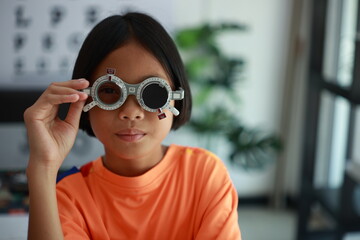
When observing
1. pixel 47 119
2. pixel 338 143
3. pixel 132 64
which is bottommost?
pixel 338 143

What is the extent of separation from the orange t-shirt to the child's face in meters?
0.11

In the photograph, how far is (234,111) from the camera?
369 centimetres

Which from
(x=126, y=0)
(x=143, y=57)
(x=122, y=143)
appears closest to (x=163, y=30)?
(x=143, y=57)

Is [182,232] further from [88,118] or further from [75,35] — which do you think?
[75,35]

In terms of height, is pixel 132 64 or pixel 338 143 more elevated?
pixel 132 64

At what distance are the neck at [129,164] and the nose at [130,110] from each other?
155 mm

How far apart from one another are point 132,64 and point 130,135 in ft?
0.48

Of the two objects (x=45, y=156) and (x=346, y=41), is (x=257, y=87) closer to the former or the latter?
(x=346, y=41)

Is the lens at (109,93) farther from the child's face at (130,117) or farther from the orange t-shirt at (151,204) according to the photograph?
the orange t-shirt at (151,204)

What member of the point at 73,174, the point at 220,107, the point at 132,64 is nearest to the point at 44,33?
the point at 220,107

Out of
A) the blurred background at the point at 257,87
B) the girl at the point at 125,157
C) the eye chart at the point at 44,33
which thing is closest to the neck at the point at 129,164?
the girl at the point at 125,157

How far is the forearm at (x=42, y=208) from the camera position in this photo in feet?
3.36

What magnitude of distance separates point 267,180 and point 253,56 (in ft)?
3.13

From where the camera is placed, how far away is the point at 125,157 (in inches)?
43.9
